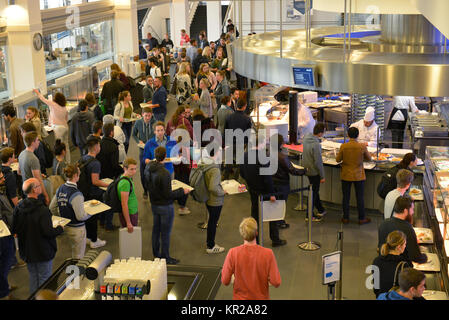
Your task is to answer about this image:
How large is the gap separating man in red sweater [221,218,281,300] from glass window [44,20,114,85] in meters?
10.2

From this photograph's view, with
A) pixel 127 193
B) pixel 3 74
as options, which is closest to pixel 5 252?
pixel 127 193

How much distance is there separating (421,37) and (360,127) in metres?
4.82

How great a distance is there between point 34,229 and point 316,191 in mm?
4021

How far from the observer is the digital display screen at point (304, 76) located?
164 inches

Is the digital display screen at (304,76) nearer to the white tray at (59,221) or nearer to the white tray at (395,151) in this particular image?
the white tray at (59,221)

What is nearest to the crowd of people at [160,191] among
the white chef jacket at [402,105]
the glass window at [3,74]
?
the glass window at [3,74]

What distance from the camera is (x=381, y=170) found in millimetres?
8758

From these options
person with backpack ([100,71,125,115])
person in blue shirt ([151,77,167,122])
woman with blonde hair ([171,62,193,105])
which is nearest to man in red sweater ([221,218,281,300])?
person in blue shirt ([151,77,167,122])

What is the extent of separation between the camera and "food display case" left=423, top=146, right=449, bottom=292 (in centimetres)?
661

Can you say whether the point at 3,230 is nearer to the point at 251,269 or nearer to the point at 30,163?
the point at 30,163

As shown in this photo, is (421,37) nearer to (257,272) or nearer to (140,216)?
(257,272)

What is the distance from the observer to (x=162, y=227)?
7.28 metres

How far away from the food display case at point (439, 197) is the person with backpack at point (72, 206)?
369 centimetres

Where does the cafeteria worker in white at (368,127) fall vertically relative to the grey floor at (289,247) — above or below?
above
